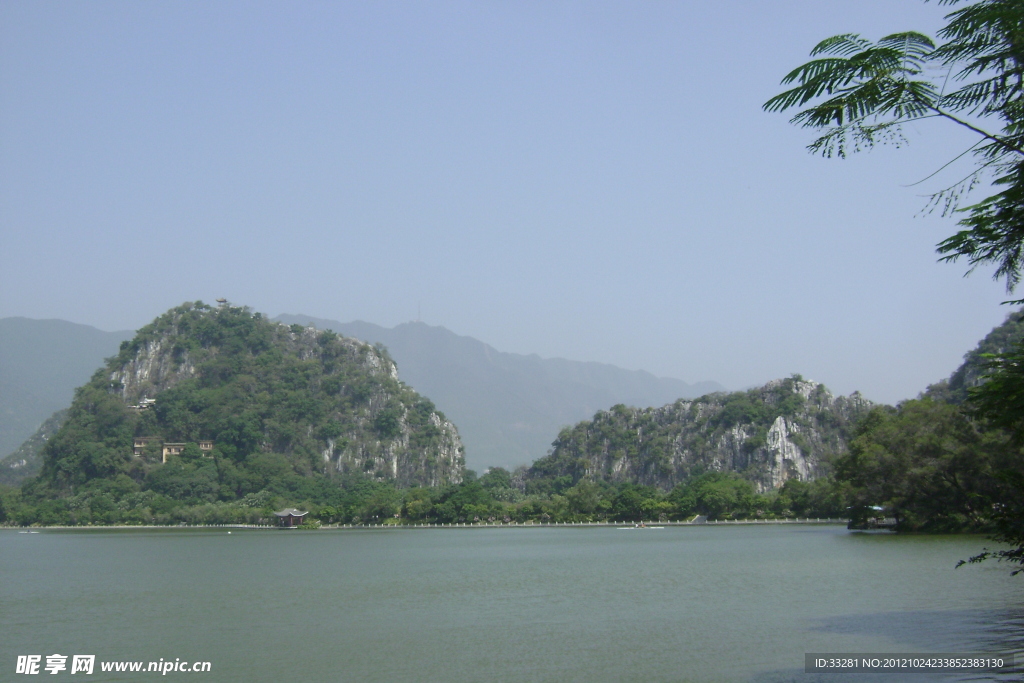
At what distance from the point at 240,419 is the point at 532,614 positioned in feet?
441

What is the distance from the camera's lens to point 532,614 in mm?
25281

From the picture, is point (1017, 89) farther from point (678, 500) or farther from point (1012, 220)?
point (678, 500)

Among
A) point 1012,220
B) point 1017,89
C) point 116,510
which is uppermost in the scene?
point 1017,89

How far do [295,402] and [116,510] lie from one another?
4390cm

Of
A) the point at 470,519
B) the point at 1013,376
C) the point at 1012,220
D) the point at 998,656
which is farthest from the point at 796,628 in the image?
the point at 470,519

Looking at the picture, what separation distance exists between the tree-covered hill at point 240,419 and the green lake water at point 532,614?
94059 millimetres

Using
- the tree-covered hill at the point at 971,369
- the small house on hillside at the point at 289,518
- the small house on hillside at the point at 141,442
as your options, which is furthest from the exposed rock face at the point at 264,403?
the tree-covered hill at the point at 971,369

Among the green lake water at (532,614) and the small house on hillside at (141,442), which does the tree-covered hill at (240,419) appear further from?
the green lake water at (532,614)

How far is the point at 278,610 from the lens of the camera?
28.0 meters

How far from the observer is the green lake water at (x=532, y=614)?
17.8 m

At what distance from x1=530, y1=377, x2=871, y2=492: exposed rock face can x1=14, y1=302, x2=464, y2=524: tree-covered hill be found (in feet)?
77.6
